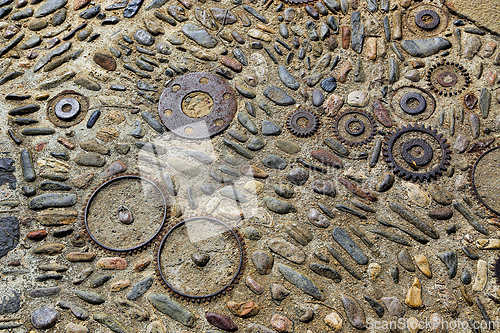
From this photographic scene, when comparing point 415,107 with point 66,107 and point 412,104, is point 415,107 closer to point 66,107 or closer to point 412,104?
point 412,104

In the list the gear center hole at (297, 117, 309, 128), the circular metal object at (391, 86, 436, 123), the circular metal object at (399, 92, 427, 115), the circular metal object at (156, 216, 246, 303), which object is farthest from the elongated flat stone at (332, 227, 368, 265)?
the circular metal object at (399, 92, 427, 115)

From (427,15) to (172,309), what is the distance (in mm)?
4972

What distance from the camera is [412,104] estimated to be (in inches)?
189

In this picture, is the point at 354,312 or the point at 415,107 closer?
the point at 354,312

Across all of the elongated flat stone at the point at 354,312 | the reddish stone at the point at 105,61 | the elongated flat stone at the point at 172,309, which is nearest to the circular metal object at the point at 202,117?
the reddish stone at the point at 105,61

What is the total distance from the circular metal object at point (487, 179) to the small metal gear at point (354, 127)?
3.82ft

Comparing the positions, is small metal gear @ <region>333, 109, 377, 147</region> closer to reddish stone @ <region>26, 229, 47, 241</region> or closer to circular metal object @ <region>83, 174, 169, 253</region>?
circular metal object @ <region>83, 174, 169, 253</region>

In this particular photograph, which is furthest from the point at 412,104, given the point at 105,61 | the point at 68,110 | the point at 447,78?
the point at 68,110

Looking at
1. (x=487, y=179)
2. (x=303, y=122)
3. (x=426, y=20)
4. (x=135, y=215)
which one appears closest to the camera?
(x=135, y=215)

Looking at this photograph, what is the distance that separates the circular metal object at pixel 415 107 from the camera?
4727 millimetres

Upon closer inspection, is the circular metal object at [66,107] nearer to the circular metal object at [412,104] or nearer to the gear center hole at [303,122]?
the gear center hole at [303,122]

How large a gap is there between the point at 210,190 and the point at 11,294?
2.11 meters

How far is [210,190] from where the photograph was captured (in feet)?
13.9

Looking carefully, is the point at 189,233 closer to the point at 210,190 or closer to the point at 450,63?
the point at 210,190
